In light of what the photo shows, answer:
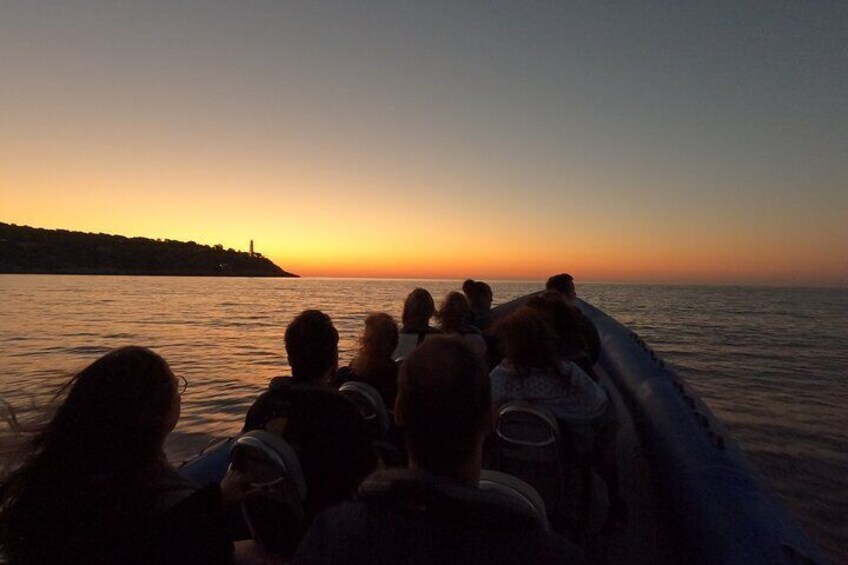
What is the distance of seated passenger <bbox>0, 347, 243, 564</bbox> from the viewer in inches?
55.1

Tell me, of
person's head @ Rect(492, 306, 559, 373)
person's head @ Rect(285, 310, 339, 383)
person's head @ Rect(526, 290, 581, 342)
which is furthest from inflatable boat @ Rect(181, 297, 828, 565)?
person's head @ Rect(285, 310, 339, 383)

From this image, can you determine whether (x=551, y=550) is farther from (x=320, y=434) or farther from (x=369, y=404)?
(x=369, y=404)

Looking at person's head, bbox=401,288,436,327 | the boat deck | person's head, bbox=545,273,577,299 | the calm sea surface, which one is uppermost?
person's head, bbox=545,273,577,299

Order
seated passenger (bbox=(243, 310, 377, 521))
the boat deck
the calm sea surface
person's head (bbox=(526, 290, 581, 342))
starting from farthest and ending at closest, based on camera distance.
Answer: the calm sea surface → person's head (bbox=(526, 290, 581, 342)) → the boat deck → seated passenger (bbox=(243, 310, 377, 521))

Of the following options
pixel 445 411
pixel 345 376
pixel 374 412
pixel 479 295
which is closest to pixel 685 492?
pixel 374 412

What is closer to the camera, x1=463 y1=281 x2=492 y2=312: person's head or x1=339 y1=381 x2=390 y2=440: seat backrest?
→ x1=339 y1=381 x2=390 y2=440: seat backrest

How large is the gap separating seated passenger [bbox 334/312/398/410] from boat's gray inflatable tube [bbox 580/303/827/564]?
204cm

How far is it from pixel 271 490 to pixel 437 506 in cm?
119

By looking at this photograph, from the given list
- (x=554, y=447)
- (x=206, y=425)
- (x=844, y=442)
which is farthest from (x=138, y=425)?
(x=844, y=442)

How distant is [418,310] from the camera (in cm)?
448

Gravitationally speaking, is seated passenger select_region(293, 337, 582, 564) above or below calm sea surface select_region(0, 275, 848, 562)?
above

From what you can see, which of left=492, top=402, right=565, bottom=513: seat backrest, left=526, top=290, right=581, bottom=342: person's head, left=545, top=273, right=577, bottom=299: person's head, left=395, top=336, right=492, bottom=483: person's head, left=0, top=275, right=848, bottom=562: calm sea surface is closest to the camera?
left=395, top=336, right=492, bottom=483: person's head

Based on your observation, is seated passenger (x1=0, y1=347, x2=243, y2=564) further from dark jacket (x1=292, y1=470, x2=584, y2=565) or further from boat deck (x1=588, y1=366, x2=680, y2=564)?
boat deck (x1=588, y1=366, x2=680, y2=564)

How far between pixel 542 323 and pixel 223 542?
6.72 ft
